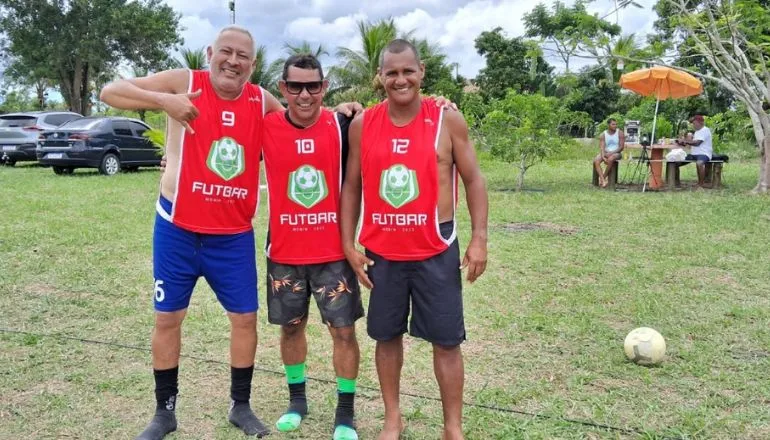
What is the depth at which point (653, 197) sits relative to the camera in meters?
11.9

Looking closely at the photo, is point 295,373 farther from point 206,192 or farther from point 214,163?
point 214,163

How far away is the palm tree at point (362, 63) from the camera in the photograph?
26281mm

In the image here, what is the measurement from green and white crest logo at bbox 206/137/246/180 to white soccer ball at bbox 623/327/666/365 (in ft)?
8.67

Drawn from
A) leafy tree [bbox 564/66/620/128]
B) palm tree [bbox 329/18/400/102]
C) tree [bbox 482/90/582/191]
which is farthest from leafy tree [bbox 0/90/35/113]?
tree [bbox 482/90/582/191]

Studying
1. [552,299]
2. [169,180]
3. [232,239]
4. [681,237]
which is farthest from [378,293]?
[681,237]

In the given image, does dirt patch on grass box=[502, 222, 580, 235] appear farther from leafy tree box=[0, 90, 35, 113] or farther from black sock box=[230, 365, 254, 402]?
leafy tree box=[0, 90, 35, 113]

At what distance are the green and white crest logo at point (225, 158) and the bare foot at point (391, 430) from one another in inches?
55.1

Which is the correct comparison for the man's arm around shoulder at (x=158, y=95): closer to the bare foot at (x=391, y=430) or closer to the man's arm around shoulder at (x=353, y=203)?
the man's arm around shoulder at (x=353, y=203)

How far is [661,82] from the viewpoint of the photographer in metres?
13.4

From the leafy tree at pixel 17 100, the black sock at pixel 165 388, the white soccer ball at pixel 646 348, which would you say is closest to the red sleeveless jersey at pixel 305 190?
the black sock at pixel 165 388

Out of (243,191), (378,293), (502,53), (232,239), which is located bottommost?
(378,293)

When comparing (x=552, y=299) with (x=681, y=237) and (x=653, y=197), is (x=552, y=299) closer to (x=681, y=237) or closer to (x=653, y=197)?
(x=681, y=237)

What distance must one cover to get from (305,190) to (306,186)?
2cm

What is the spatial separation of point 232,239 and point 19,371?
1850mm
